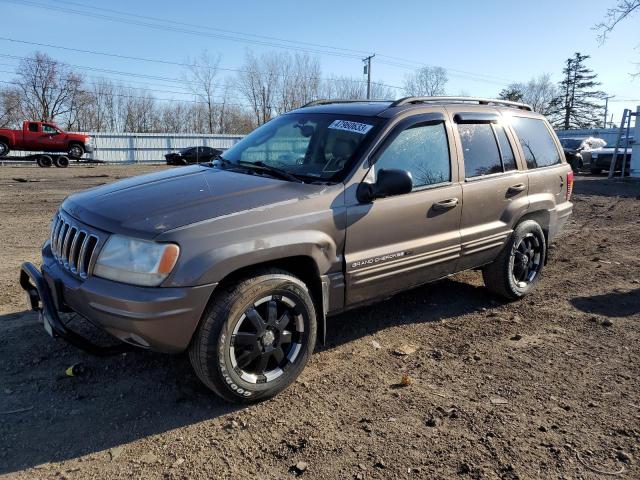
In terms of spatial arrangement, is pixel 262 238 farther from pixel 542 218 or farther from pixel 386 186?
pixel 542 218

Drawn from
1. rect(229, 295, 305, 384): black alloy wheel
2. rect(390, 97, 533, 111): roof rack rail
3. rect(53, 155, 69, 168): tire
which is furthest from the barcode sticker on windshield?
rect(53, 155, 69, 168): tire

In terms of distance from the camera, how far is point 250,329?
3053 mm

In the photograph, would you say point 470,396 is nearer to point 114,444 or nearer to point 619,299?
point 114,444

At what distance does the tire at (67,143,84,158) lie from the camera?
28.2 m

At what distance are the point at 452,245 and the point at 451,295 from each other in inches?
48.1

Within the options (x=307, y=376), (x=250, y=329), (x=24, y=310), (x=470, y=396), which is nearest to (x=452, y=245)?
(x=470, y=396)

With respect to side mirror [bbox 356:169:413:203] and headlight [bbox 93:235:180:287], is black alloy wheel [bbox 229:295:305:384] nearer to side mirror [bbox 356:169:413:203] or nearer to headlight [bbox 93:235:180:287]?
headlight [bbox 93:235:180:287]

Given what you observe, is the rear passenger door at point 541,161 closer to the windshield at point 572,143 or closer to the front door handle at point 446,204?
the front door handle at point 446,204

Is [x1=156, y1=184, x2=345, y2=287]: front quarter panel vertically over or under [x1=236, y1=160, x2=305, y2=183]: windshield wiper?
under

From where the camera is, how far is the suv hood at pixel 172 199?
9.20ft

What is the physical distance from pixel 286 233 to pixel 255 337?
665 millimetres

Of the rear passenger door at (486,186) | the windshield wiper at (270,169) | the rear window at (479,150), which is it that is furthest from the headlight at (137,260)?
the rear window at (479,150)

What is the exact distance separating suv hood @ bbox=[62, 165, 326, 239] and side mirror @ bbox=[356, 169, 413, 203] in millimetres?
313

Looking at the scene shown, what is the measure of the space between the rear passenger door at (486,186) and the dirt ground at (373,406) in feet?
2.39
